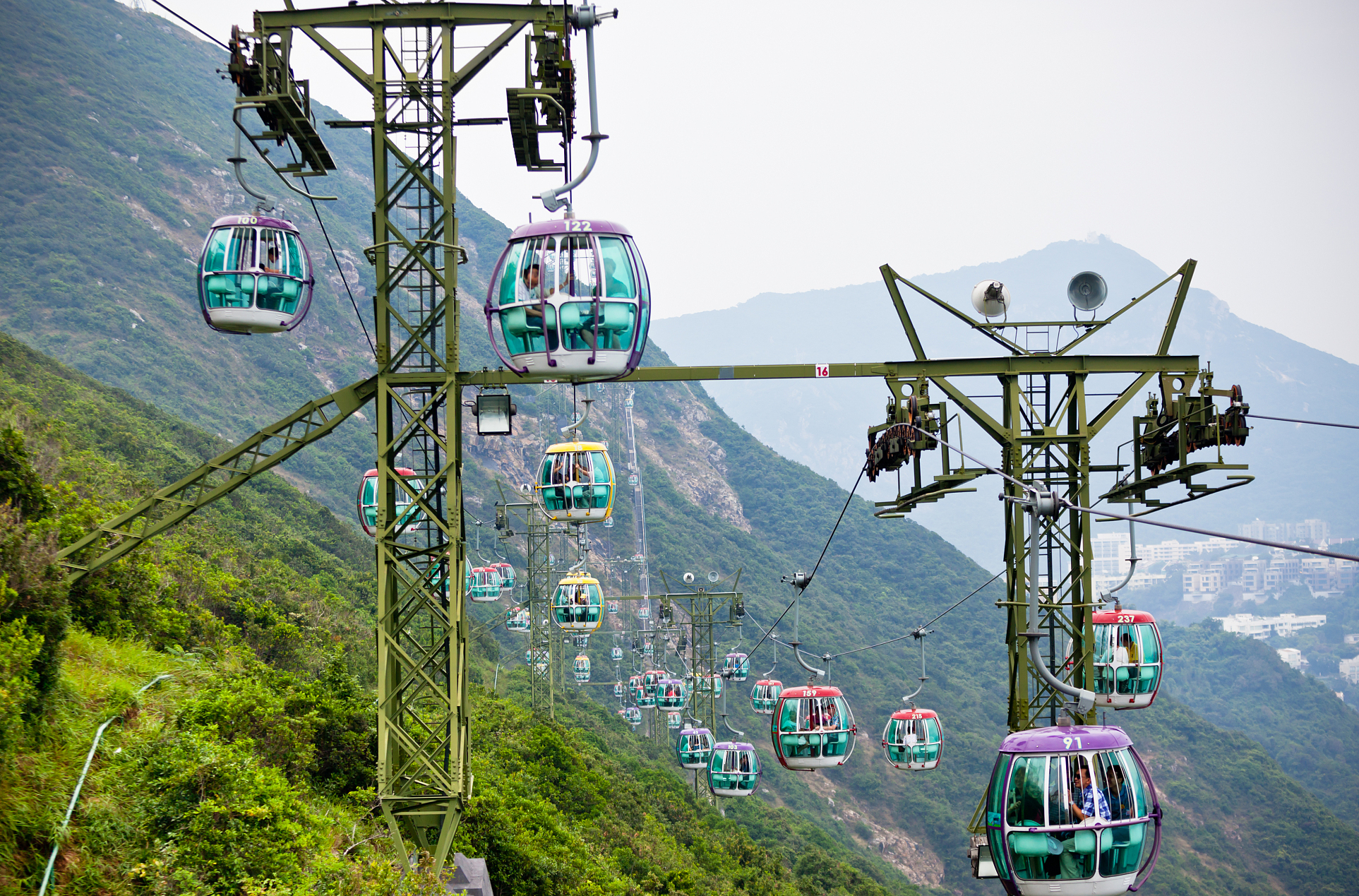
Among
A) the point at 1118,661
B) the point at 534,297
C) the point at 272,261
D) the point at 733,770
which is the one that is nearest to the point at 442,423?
the point at 272,261

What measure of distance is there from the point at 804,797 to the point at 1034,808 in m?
59.3

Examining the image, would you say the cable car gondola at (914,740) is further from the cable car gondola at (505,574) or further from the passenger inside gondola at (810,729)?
the cable car gondola at (505,574)

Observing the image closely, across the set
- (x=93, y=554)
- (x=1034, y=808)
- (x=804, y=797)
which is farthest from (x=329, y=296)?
(x=1034, y=808)

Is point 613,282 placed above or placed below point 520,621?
above

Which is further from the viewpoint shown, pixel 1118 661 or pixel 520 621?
pixel 520 621

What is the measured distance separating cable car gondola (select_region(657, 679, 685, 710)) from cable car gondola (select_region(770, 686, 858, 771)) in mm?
18498

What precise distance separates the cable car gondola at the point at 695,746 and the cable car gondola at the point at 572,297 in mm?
22205

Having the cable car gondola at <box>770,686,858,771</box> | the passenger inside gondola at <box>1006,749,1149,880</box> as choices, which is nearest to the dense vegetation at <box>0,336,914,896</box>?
the cable car gondola at <box>770,686,858,771</box>

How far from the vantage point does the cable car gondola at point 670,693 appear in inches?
1444

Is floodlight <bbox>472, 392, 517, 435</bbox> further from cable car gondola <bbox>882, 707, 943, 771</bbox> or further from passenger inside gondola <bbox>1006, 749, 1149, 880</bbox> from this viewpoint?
cable car gondola <bbox>882, 707, 943, 771</bbox>

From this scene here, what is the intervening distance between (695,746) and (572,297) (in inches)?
904

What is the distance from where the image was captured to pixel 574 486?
16.8 meters

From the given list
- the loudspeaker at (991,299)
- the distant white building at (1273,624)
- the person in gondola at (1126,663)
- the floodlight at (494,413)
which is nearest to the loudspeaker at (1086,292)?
the loudspeaker at (991,299)

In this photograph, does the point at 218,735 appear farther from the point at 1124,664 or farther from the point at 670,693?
the point at 670,693
